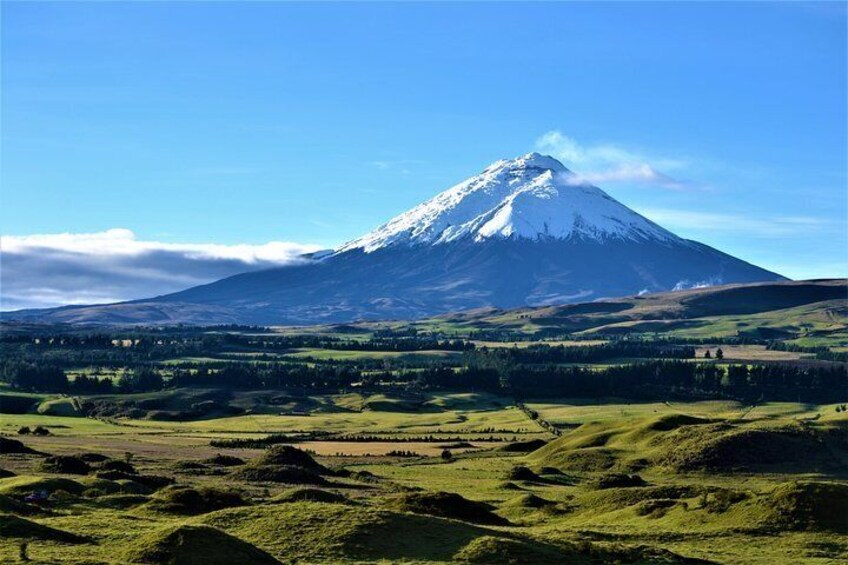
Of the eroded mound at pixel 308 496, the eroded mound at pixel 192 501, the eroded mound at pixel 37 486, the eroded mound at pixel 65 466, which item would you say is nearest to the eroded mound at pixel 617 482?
the eroded mound at pixel 308 496

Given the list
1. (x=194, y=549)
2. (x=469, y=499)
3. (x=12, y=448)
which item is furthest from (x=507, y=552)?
(x=12, y=448)

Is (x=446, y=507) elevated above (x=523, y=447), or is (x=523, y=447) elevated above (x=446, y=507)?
(x=446, y=507)

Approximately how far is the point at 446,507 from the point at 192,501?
1527 cm

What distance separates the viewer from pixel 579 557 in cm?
5462

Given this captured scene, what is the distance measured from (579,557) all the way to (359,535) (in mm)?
10777

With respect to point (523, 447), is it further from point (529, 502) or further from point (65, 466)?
point (65, 466)

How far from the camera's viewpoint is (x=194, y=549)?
165 ft

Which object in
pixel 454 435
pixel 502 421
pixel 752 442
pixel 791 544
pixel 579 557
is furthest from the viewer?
pixel 502 421

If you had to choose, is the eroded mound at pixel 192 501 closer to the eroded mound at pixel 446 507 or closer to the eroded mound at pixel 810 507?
the eroded mound at pixel 446 507

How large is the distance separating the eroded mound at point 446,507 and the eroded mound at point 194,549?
1791 cm

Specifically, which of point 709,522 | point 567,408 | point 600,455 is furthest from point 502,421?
point 709,522

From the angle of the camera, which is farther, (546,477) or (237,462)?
(237,462)

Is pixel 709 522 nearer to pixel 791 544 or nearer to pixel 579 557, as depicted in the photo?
pixel 791 544

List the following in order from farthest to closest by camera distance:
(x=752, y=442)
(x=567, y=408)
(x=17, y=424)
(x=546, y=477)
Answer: (x=567, y=408)
(x=17, y=424)
(x=752, y=442)
(x=546, y=477)
